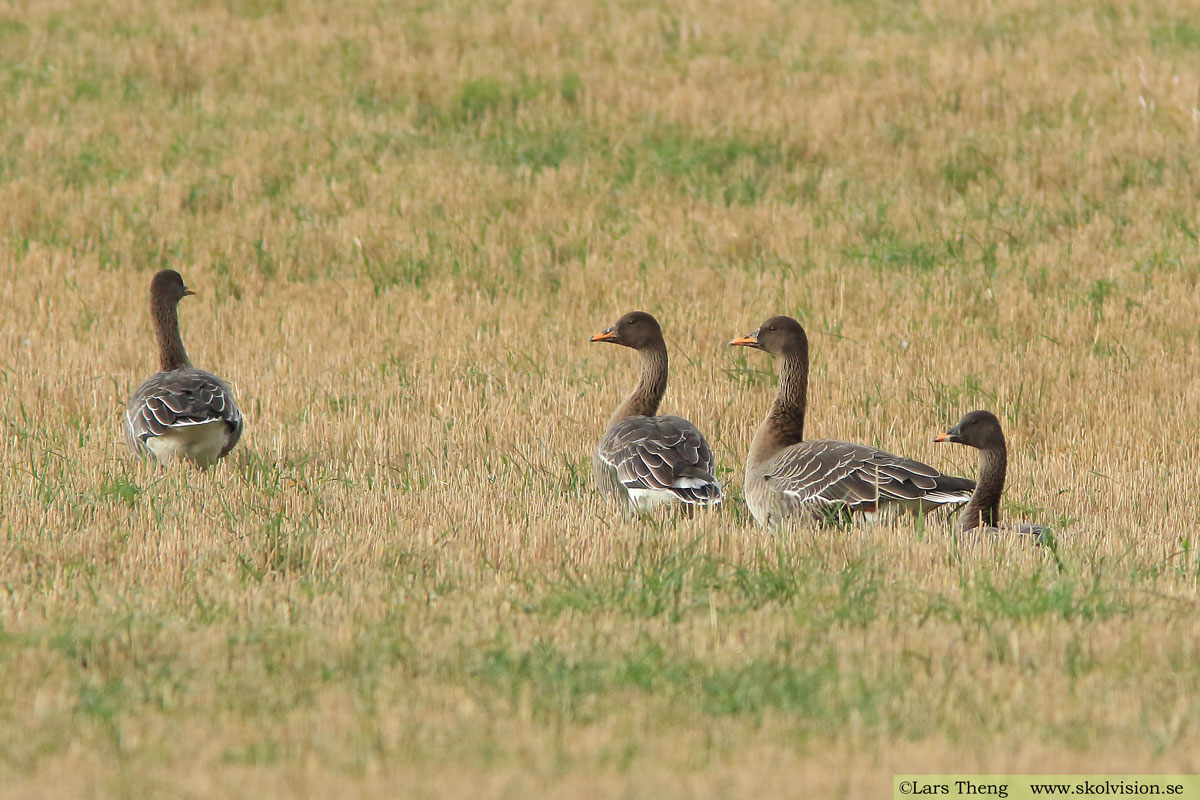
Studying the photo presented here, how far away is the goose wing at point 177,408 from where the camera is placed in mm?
8719

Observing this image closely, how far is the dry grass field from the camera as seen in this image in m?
4.91

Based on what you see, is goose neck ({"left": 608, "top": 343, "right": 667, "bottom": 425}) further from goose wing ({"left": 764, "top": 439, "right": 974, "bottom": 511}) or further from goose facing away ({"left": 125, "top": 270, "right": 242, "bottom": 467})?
goose facing away ({"left": 125, "top": 270, "right": 242, "bottom": 467})

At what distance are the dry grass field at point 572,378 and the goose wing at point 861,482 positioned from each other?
0.76 feet

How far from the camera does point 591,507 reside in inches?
328

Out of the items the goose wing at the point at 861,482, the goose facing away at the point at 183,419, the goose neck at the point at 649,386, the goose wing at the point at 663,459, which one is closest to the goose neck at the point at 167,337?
the goose facing away at the point at 183,419

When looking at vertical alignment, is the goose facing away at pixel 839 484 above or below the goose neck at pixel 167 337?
below

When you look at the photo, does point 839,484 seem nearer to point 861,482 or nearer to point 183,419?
point 861,482

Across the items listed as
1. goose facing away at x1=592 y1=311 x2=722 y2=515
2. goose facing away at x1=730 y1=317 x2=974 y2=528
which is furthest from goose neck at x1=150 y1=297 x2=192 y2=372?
goose facing away at x1=730 y1=317 x2=974 y2=528

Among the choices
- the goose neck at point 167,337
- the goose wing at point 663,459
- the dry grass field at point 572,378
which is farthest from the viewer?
the goose neck at point 167,337

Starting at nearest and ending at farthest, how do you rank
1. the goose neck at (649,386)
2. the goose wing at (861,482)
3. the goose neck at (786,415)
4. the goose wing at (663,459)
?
the goose wing at (861,482), the goose wing at (663,459), the goose neck at (786,415), the goose neck at (649,386)

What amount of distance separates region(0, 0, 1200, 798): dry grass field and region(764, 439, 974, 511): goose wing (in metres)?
0.23

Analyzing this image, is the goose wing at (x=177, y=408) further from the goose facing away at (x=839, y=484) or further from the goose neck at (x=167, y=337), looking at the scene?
the goose facing away at (x=839, y=484)

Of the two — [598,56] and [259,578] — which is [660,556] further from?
[598,56]

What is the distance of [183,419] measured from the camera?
342 inches
